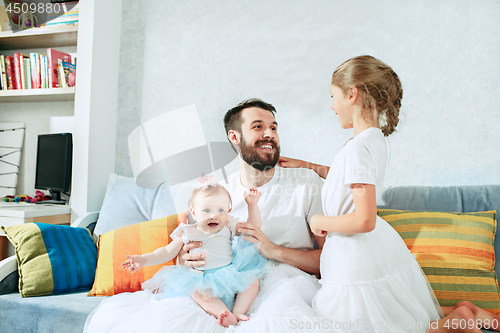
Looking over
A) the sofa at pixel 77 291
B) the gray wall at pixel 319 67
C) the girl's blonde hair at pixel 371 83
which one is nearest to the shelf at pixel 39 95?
the gray wall at pixel 319 67

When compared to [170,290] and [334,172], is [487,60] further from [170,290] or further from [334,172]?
[170,290]

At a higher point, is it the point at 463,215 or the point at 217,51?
the point at 217,51

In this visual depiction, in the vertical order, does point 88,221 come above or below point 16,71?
below

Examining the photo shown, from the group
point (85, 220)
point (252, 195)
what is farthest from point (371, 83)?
point (85, 220)

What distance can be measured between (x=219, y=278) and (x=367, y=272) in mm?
480

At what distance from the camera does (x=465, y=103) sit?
1.68 metres

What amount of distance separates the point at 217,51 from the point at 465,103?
138 cm

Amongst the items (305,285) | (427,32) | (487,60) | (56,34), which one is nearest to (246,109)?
(305,285)

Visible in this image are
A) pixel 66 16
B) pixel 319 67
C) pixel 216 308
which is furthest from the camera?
pixel 66 16

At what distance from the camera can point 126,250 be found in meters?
1.59

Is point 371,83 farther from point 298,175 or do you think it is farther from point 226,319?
point 226,319

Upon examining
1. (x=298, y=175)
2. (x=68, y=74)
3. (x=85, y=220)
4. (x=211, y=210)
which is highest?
(x=68, y=74)

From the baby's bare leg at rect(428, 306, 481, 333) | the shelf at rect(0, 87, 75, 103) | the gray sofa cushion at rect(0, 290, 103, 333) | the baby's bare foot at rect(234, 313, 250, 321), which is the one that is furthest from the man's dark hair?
the shelf at rect(0, 87, 75, 103)
